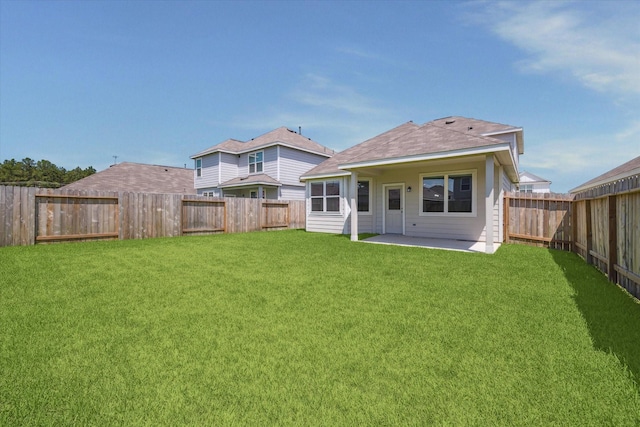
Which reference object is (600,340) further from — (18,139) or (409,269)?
(18,139)

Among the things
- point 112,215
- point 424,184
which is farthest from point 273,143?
point 424,184

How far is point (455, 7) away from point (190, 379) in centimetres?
1162

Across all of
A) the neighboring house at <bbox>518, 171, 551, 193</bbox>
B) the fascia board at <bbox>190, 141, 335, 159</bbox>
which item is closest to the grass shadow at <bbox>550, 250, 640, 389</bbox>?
the fascia board at <bbox>190, 141, 335, 159</bbox>

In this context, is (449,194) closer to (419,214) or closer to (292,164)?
(419,214)

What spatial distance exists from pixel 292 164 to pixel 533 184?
35.1m

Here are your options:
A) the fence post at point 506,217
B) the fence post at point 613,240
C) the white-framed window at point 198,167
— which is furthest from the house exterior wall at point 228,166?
the fence post at point 613,240

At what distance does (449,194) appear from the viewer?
10820 mm

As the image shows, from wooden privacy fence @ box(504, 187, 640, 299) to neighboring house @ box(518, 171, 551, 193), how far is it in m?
33.1

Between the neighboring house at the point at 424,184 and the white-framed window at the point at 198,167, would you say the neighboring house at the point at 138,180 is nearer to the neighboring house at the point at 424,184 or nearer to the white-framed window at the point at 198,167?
the white-framed window at the point at 198,167

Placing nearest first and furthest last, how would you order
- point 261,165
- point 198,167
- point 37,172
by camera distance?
point 261,165 → point 198,167 → point 37,172

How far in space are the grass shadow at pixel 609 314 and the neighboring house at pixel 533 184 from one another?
38419 millimetres

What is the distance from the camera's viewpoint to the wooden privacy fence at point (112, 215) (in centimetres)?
907

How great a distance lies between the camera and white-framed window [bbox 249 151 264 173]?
71.9 feet

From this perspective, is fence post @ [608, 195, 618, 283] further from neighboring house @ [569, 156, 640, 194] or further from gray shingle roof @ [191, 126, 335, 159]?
gray shingle roof @ [191, 126, 335, 159]
